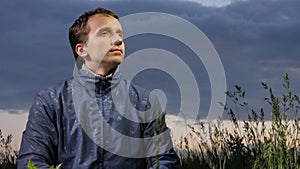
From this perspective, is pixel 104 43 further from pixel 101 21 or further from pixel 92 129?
pixel 92 129

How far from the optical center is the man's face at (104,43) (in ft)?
12.6

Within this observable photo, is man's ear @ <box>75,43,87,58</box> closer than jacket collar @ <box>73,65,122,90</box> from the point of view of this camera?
No

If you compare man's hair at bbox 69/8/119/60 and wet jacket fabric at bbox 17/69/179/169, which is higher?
man's hair at bbox 69/8/119/60

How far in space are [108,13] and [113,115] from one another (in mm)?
905

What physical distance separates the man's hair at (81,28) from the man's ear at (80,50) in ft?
0.11

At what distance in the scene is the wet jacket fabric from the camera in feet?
12.4

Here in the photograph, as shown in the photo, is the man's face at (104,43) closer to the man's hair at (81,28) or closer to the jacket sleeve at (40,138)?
the man's hair at (81,28)

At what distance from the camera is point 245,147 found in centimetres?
525

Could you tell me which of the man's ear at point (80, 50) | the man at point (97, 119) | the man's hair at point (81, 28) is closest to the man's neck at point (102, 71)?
the man at point (97, 119)

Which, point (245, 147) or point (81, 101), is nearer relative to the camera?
point (81, 101)

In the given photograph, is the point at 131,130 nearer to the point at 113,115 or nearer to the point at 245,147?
the point at 113,115

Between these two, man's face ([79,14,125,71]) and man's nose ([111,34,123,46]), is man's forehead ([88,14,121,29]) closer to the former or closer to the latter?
man's face ([79,14,125,71])

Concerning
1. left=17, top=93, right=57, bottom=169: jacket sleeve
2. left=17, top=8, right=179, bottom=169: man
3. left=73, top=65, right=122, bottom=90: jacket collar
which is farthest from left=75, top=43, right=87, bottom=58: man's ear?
left=17, top=93, right=57, bottom=169: jacket sleeve

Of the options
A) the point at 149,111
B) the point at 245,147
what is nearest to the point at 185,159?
the point at 245,147
